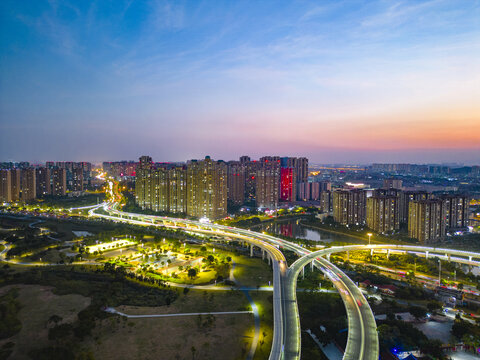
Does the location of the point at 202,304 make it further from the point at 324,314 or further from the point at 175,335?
the point at 324,314

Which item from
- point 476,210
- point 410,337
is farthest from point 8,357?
point 476,210

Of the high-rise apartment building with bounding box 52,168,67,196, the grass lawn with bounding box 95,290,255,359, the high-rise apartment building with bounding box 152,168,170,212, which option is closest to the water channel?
the high-rise apartment building with bounding box 152,168,170,212

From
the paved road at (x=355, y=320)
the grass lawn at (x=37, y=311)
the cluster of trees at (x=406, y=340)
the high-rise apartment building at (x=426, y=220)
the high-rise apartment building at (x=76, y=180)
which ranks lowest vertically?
the cluster of trees at (x=406, y=340)

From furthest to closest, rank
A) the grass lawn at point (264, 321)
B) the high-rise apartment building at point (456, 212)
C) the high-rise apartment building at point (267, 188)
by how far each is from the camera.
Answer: the high-rise apartment building at point (267, 188) < the high-rise apartment building at point (456, 212) < the grass lawn at point (264, 321)

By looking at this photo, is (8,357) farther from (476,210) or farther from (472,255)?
(476,210)

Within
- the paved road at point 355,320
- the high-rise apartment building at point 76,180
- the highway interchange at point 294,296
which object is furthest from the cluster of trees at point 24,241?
the high-rise apartment building at point 76,180

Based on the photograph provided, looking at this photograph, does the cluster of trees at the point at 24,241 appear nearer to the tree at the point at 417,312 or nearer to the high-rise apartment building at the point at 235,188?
the tree at the point at 417,312
